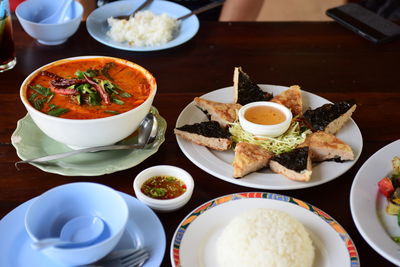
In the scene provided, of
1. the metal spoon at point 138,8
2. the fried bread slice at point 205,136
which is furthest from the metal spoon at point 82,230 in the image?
the metal spoon at point 138,8

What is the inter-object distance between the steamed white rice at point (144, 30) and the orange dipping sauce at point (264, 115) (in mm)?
856

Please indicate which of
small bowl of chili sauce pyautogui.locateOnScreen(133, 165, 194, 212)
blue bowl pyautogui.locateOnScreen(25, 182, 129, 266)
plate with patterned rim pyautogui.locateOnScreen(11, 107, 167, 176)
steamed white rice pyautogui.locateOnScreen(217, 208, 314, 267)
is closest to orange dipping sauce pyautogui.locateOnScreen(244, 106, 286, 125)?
plate with patterned rim pyautogui.locateOnScreen(11, 107, 167, 176)

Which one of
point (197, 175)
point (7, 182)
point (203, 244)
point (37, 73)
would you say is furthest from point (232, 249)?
point (37, 73)

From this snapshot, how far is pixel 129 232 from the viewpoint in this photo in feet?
4.78

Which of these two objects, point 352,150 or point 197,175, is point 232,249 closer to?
point 197,175

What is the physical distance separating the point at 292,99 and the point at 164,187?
0.81 meters

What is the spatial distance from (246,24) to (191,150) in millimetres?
1448

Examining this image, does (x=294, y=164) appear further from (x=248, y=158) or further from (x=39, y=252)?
(x=39, y=252)

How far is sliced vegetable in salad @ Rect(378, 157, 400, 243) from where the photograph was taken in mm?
1635

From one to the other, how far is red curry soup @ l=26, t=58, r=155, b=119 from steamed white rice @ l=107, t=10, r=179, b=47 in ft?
2.14

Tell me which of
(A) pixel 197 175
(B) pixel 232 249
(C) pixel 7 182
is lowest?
(C) pixel 7 182

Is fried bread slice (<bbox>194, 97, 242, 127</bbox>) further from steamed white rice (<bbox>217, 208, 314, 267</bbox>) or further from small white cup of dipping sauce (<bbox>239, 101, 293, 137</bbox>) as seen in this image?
steamed white rice (<bbox>217, 208, 314, 267</bbox>)

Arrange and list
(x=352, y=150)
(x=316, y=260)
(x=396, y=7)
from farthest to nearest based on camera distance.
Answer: (x=396, y=7) < (x=352, y=150) < (x=316, y=260)

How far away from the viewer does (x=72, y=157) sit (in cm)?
183
